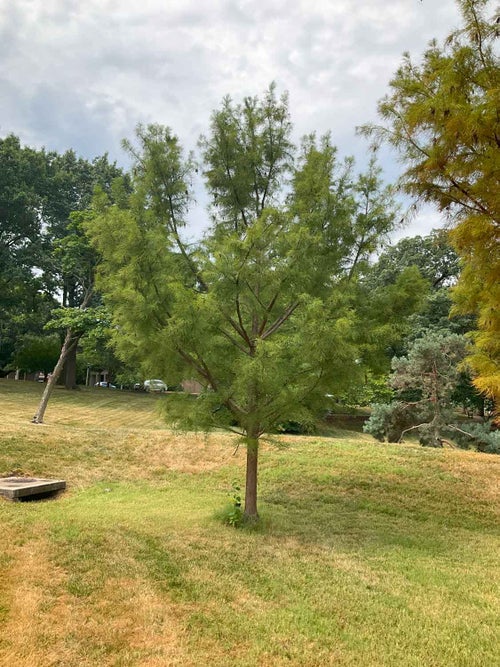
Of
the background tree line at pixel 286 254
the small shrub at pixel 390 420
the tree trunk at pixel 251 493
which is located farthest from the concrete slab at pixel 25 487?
the small shrub at pixel 390 420

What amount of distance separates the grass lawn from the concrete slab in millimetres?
267

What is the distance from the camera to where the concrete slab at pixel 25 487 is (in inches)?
263

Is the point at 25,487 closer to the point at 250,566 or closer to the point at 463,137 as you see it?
the point at 250,566

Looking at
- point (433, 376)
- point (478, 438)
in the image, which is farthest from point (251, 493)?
point (478, 438)

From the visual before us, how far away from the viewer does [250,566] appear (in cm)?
487

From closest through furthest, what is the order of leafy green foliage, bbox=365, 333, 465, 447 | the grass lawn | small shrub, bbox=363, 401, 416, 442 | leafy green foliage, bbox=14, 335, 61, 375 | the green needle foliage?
the grass lawn < the green needle foliage < leafy green foliage, bbox=365, 333, 465, 447 < small shrub, bbox=363, 401, 416, 442 < leafy green foliage, bbox=14, 335, 61, 375

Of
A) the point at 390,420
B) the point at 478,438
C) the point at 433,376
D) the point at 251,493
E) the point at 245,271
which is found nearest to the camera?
the point at 245,271

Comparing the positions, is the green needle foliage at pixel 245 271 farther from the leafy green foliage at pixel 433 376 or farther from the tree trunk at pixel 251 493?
the leafy green foliage at pixel 433 376

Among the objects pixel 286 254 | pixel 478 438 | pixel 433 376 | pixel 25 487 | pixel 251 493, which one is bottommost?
pixel 25 487

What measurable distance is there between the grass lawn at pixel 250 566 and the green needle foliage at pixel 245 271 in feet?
5.09

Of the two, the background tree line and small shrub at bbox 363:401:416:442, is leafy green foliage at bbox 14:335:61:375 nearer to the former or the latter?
small shrub at bbox 363:401:416:442

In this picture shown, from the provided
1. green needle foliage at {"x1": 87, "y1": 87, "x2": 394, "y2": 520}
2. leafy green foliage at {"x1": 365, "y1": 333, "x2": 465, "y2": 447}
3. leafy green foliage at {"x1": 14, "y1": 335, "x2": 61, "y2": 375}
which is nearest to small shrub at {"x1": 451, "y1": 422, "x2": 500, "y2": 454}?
leafy green foliage at {"x1": 365, "y1": 333, "x2": 465, "y2": 447}

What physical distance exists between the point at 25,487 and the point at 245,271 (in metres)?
4.73

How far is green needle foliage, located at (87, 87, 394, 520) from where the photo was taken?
226 inches
